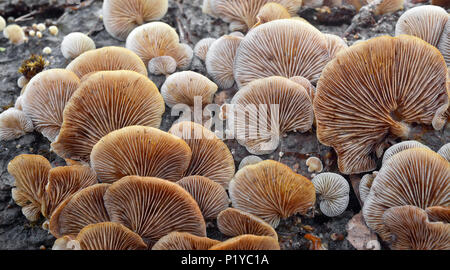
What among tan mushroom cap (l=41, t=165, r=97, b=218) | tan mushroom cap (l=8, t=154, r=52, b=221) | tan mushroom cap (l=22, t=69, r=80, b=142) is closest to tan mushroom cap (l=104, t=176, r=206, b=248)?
tan mushroom cap (l=41, t=165, r=97, b=218)

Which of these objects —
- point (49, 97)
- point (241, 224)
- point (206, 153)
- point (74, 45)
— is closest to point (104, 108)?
point (49, 97)

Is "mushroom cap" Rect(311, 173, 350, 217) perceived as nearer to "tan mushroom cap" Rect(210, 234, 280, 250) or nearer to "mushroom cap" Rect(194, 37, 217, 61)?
"tan mushroom cap" Rect(210, 234, 280, 250)

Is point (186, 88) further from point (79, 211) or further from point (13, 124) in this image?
point (13, 124)

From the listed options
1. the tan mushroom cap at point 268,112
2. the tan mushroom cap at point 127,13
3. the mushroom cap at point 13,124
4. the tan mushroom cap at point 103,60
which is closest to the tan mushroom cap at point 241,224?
the tan mushroom cap at point 268,112

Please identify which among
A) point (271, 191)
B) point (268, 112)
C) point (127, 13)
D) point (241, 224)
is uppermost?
point (127, 13)

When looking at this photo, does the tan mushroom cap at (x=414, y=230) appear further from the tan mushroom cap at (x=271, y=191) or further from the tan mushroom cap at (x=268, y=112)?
the tan mushroom cap at (x=268, y=112)
